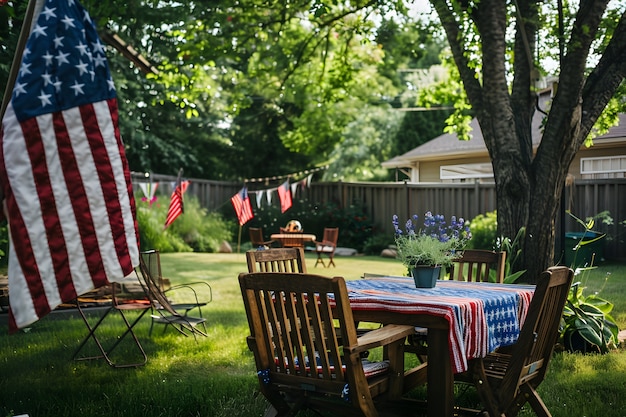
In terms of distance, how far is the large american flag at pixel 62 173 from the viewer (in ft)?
10.5

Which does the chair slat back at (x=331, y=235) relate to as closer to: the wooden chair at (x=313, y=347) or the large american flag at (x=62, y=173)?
the wooden chair at (x=313, y=347)

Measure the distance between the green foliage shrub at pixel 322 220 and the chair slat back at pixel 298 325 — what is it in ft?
52.3

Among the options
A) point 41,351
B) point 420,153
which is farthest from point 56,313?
point 420,153

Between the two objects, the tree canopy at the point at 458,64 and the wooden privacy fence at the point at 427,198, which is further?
the wooden privacy fence at the point at 427,198

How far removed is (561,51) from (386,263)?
9131 millimetres

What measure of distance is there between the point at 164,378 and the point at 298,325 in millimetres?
2451

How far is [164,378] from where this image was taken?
5.94 m

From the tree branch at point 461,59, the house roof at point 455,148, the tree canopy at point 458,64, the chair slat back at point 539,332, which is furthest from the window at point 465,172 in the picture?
the chair slat back at point 539,332

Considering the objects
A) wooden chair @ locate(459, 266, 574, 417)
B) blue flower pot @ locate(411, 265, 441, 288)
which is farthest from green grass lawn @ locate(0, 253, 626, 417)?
blue flower pot @ locate(411, 265, 441, 288)

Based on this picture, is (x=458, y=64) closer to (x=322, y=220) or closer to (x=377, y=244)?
(x=377, y=244)

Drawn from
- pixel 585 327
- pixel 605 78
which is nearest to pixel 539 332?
pixel 585 327

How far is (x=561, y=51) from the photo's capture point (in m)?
7.51

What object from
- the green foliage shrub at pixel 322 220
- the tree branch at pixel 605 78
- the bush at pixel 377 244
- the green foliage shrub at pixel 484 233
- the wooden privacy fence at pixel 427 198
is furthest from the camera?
the green foliage shrub at pixel 322 220

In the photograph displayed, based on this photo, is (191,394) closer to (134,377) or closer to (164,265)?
(134,377)
